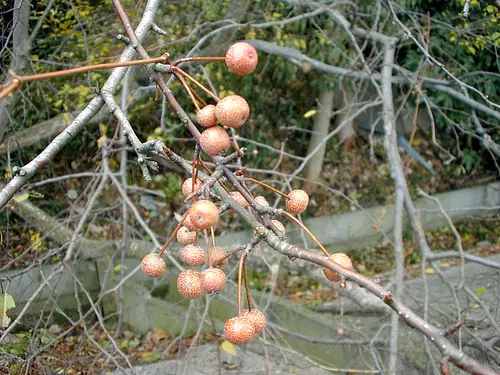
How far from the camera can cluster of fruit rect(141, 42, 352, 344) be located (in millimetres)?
960

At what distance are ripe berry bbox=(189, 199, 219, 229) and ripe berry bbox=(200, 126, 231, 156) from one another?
0.35 ft

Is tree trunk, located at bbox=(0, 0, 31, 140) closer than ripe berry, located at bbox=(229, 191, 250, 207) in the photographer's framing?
No

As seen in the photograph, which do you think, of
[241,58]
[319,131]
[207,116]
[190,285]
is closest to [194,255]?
[190,285]

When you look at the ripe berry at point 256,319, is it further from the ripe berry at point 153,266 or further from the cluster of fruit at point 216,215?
the ripe berry at point 153,266

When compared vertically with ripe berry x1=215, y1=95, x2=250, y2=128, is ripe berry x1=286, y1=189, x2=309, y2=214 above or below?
below

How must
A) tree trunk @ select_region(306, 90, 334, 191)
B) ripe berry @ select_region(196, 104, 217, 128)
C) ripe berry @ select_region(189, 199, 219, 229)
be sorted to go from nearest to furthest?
1. ripe berry @ select_region(189, 199, 219, 229)
2. ripe berry @ select_region(196, 104, 217, 128)
3. tree trunk @ select_region(306, 90, 334, 191)

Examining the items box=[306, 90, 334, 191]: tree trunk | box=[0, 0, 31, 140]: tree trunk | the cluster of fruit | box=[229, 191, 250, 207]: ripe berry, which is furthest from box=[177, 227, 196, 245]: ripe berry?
box=[306, 90, 334, 191]: tree trunk

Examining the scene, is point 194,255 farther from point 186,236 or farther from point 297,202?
point 297,202

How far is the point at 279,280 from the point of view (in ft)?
21.4

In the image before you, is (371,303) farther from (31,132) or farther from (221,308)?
(31,132)

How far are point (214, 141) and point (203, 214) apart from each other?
0.14 metres

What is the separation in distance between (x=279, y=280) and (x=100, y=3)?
11.8ft

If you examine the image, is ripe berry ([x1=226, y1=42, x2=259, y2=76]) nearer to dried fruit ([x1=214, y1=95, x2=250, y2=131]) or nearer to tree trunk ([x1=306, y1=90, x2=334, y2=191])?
dried fruit ([x1=214, y1=95, x2=250, y2=131])

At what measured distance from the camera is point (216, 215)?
3.01 feet
